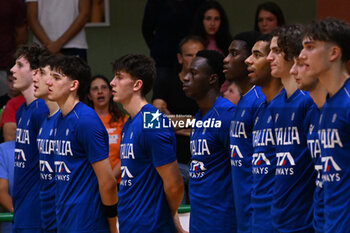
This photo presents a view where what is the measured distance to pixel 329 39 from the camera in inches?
145

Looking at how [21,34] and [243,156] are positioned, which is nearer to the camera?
[243,156]

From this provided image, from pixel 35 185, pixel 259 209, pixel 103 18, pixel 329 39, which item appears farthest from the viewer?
pixel 103 18

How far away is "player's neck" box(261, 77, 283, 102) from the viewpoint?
4375 mm

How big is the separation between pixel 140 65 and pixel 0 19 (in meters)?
3.47

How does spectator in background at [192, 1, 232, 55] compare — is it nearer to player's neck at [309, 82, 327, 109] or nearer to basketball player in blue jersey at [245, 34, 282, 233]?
basketball player in blue jersey at [245, 34, 282, 233]

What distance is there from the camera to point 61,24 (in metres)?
7.96

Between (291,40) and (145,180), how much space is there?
138cm

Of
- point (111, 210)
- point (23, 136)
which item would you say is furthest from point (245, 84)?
point (23, 136)

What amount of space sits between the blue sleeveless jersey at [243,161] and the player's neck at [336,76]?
0.84m

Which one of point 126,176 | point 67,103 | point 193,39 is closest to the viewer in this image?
point 126,176

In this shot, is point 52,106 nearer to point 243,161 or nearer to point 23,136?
point 23,136

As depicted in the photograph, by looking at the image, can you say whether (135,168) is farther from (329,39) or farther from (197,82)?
(329,39)

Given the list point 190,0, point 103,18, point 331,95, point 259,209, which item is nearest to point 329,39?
point 331,95

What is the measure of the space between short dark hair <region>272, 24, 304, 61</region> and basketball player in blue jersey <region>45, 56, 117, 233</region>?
1.53 m
